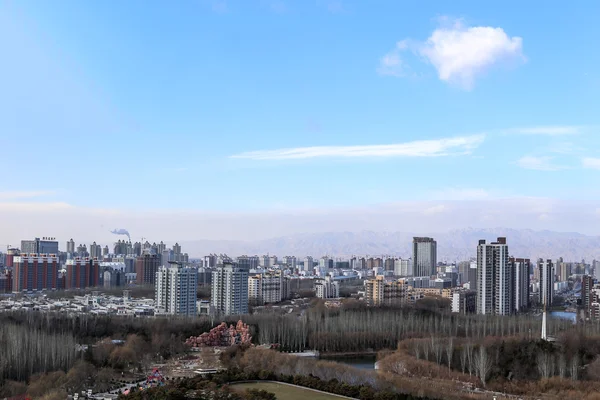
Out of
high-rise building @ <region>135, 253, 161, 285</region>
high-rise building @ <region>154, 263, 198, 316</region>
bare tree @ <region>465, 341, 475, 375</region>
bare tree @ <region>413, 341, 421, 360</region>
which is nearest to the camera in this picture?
bare tree @ <region>465, 341, 475, 375</region>

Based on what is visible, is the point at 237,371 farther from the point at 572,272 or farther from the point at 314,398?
the point at 572,272

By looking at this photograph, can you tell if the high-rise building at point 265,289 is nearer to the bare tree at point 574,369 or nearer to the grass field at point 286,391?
the bare tree at point 574,369

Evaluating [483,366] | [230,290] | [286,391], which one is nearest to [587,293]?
[230,290]

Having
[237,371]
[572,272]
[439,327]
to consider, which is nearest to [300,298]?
[439,327]

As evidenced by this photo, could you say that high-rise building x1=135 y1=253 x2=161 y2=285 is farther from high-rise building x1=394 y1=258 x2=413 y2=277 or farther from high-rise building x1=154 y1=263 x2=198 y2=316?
high-rise building x1=394 y1=258 x2=413 y2=277

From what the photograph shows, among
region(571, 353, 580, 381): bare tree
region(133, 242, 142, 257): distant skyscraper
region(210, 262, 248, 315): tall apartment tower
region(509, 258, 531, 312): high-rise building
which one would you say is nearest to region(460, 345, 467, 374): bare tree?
region(571, 353, 580, 381): bare tree
